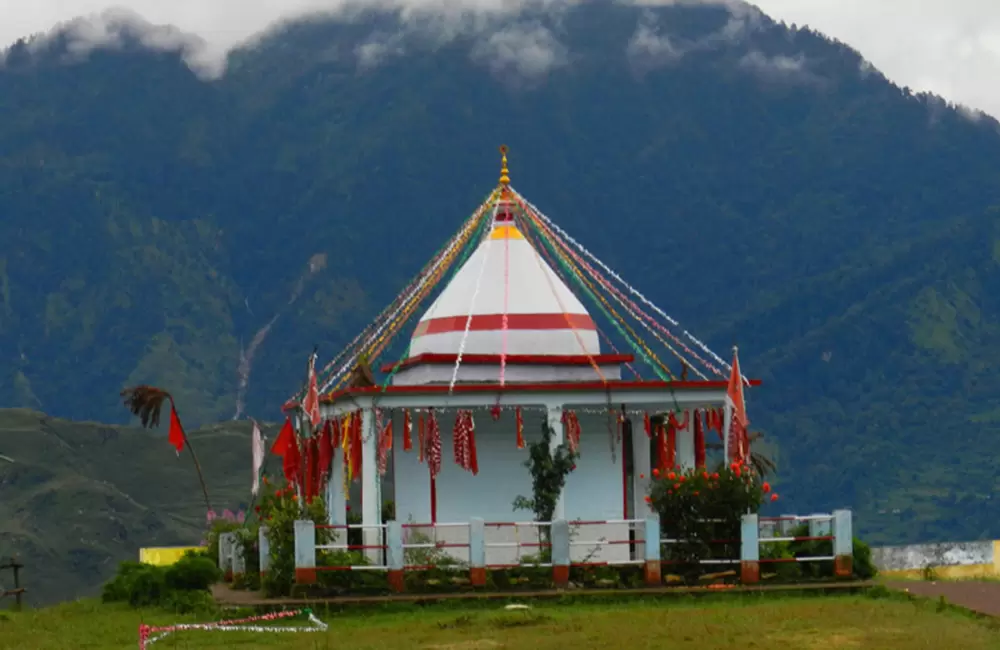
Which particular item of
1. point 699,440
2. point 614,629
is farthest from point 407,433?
point 614,629

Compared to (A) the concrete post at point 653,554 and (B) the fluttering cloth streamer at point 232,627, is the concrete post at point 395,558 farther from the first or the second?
(A) the concrete post at point 653,554

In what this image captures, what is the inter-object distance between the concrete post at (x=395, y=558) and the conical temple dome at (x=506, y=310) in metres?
5.25

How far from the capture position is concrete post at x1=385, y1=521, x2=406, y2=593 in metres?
31.2

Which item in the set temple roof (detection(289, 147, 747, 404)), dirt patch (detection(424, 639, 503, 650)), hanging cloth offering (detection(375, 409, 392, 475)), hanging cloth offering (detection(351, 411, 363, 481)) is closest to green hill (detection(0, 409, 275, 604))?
temple roof (detection(289, 147, 747, 404))

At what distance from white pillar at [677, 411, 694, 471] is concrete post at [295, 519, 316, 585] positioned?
27.6 ft

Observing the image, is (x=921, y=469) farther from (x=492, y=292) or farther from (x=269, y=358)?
(x=492, y=292)

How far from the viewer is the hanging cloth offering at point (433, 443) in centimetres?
3434

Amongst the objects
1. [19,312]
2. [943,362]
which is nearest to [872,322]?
[943,362]

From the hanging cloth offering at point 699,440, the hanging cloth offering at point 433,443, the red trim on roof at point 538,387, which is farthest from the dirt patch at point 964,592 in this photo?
the hanging cloth offering at point 433,443

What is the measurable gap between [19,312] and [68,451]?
Result: 7709cm

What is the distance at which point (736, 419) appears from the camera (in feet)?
112

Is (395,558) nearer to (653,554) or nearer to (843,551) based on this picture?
(653,554)

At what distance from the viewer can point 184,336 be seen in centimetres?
18638

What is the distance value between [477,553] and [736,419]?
18.7ft
